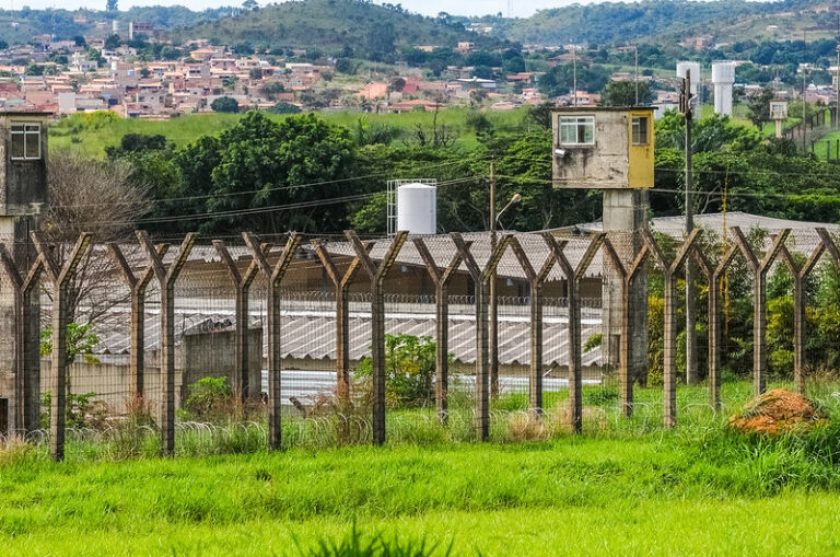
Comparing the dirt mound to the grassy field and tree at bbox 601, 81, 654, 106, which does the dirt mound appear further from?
tree at bbox 601, 81, 654, 106

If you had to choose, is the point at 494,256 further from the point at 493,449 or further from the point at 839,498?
the point at 839,498

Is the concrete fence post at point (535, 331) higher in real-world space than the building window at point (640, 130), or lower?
lower

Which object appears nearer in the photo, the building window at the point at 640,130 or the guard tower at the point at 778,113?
the building window at the point at 640,130

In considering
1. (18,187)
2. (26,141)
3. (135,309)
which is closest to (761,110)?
(26,141)

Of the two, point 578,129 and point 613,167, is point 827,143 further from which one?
point 613,167

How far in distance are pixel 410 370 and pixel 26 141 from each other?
9672 mm

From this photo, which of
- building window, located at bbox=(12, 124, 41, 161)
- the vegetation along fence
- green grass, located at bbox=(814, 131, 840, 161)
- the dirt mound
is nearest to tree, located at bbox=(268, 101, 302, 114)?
green grass, located at bbox=(814, 131, 840, 161)

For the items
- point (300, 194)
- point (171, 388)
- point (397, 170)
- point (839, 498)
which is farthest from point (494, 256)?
point (397, 170)

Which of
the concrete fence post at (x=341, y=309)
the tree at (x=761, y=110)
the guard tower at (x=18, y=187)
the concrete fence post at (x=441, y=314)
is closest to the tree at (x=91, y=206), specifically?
the guard tower at (x=18, y=187)

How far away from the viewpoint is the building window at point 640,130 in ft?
105

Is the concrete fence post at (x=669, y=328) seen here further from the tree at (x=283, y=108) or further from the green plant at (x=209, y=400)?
the tree at (x=283, y=108)

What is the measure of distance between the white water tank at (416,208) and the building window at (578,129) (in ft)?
33.8

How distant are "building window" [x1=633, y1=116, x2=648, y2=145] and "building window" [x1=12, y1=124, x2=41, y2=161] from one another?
1118 centimetres

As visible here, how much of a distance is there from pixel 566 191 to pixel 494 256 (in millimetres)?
36850
